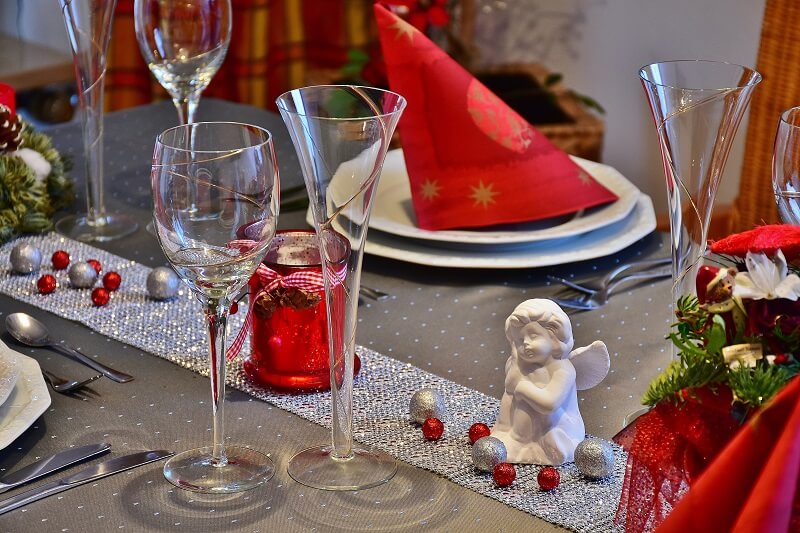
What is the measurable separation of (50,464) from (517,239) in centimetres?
53

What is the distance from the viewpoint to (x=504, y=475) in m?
0.69

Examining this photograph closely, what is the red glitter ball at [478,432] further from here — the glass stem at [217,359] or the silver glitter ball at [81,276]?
the silver glitter ball at [81,276]

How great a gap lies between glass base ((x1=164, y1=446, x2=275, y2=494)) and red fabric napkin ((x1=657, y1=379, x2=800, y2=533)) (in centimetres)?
29

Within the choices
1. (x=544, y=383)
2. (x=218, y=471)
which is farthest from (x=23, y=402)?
(x=544, y=383)

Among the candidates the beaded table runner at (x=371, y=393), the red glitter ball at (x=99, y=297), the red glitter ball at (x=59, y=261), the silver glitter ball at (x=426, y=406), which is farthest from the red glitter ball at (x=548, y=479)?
the red glitter ball at (x=59, y=261)

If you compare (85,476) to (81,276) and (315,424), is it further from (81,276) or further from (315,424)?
(81,276)

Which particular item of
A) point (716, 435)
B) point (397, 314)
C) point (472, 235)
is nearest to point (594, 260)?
point (472, 235)

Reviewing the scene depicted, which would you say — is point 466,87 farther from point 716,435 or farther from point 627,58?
point 627,58

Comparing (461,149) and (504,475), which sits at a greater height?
(461,149)

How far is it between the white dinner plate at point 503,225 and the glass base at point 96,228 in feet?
0.95

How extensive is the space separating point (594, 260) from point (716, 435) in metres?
0.56

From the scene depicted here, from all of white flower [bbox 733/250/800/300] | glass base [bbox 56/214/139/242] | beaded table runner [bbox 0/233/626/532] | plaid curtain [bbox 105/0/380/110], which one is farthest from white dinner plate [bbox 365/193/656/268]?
plaid curtain [bbox 105/0/380/110]

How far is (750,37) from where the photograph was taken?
2.01 metres

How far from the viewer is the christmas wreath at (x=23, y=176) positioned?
3.74 feet
